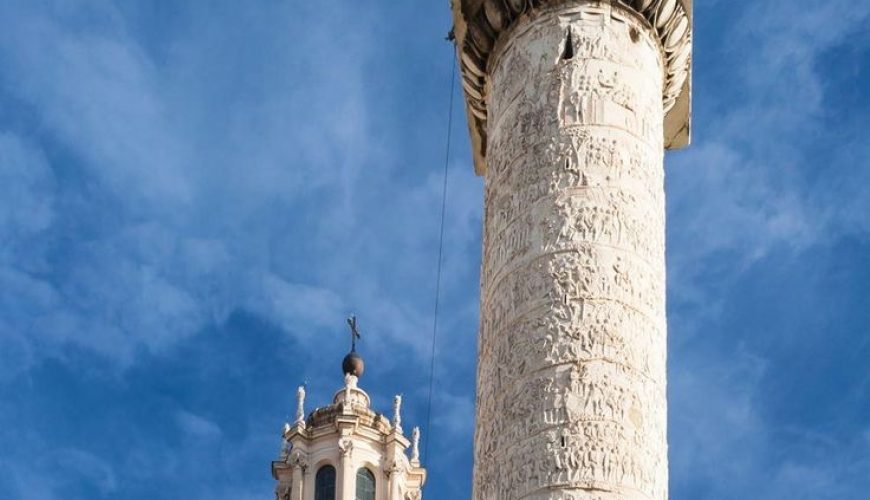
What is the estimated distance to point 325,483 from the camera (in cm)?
2975

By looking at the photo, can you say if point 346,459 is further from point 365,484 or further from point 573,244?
point 573,244

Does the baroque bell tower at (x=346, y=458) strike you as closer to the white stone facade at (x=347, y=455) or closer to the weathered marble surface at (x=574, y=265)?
the white stone facade at (x=347, y=455)

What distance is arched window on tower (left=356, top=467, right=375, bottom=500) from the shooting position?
29.8m

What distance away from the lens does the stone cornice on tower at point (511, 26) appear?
12.0 meters

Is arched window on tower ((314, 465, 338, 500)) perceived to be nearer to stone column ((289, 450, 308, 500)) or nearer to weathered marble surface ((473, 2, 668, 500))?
stone column ((289, 450, 308, 500))

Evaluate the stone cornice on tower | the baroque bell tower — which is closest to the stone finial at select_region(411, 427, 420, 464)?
the baroque bell tower

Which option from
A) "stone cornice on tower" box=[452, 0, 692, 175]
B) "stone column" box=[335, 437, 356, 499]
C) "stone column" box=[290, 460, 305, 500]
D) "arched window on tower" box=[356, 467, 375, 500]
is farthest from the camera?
"arched window on tower" box=[356, 467, 375, 500]

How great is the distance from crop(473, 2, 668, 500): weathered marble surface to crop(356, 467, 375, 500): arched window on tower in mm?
18307

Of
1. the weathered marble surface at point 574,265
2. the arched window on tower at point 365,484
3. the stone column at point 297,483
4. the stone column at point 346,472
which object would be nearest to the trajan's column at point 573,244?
the weathered marble surface at point 574,265

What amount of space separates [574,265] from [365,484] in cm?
1975

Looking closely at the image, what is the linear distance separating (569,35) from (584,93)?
0.47m

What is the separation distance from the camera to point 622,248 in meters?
10.7

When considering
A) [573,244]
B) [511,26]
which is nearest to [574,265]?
[573,244]

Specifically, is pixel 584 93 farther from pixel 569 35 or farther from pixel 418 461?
pixel 418 461
